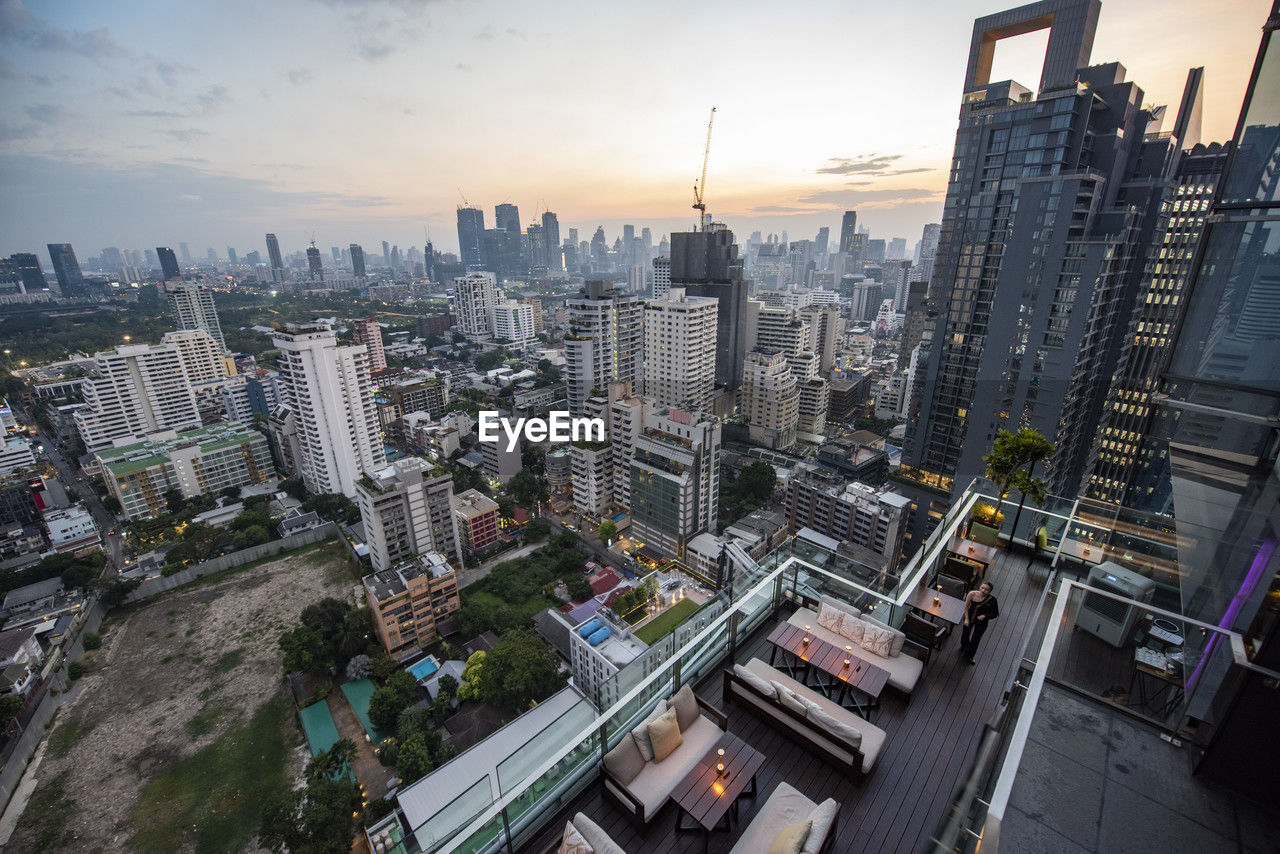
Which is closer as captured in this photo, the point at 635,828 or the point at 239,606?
the point at 635,828

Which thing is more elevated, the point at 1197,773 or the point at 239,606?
the point at 1197,773

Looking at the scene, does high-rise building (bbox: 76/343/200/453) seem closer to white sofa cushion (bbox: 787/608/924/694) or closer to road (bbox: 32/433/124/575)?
road (bbox: 32/433/124/575)

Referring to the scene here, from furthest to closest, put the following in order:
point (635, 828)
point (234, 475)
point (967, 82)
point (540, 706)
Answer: point (234, 475) → point (967, 82) → point (540, 706) → point (635, 828)

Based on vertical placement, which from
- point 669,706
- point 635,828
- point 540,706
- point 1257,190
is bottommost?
point 540,706

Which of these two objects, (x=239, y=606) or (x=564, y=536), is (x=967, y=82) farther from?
(x=239, y=606)

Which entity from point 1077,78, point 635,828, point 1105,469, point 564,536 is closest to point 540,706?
point 564,536

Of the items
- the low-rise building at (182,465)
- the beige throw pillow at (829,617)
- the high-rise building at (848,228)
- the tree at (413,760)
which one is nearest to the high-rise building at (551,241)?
the high-rise building at (848,228)

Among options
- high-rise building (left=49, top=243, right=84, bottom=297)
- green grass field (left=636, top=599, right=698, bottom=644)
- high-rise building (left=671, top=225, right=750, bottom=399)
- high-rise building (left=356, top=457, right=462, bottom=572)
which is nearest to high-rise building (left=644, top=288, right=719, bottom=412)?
high-rise building (left=671, top=225, right=750, bottom=399)
